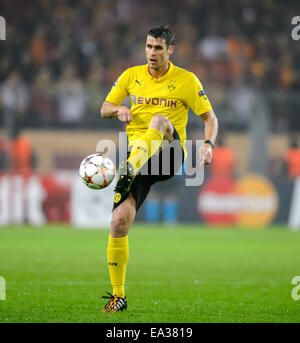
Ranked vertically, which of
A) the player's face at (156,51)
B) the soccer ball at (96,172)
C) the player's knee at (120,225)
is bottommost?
the player's knee at (120,225)

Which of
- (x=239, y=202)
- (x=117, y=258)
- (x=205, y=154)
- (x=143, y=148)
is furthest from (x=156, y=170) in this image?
(x=239, y=202)

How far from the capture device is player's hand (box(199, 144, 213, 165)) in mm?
5875

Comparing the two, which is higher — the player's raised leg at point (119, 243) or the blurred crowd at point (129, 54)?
the blurred crowd at point (129, 54)

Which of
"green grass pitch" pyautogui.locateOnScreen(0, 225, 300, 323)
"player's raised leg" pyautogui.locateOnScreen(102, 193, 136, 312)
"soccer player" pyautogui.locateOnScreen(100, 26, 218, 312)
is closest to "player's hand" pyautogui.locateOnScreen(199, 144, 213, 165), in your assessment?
"soccer player" pyautogui.locateOnScreen(100, 26, 218, 312)

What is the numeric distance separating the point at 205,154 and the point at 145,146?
20.9 inches

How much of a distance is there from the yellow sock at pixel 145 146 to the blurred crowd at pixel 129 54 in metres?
9.58

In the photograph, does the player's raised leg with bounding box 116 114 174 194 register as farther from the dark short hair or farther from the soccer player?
the dark short hair

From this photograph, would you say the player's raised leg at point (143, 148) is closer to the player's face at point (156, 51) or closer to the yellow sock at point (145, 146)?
the yellow sock at point (145, 146)

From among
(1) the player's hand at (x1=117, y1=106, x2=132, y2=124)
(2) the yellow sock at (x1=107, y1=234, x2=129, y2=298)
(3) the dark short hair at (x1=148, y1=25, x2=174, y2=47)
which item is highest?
(3) the dark short hair at (x1=148, y1=25, x2=174, y2=47)

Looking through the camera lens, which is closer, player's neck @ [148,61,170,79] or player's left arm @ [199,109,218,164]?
player's left arm @ [199,109,218,164]

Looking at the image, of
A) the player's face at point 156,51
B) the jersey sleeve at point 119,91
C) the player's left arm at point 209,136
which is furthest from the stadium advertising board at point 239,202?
the player's face at point 156,51

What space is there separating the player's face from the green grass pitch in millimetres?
2168

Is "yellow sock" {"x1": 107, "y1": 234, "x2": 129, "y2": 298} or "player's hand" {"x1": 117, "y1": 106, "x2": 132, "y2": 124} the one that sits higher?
"player's hand" {"x1": 117, "y1": 106, "x2": 132, "y2": 124}

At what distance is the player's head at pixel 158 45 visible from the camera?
238 inches
